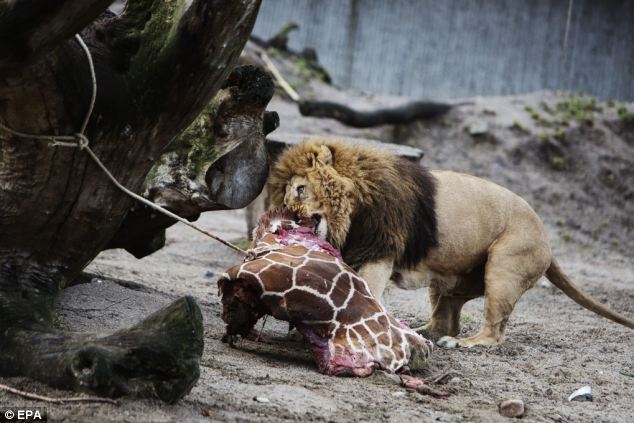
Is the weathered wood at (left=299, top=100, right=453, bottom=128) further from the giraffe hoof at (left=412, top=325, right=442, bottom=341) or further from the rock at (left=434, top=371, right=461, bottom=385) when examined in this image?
the rock at (left=434, top=371, right=461, bottom=385)

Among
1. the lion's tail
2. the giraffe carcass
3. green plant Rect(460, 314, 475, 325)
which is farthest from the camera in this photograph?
green plant Rect(460, 314, 475, 325)

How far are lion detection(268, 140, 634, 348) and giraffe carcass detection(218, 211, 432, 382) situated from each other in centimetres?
84

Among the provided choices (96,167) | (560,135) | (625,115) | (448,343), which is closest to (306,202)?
(448,343)

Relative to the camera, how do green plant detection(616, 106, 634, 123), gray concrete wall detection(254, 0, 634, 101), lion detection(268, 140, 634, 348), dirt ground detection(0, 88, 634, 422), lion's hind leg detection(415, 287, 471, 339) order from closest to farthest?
dirt ground detection(0, 88, 634, 422) → lion detection(268, 140, 634, 348) → lion's hind leg detection(415, 287, 471, 339) → green plant detection(616, 106, 634, 123) → gray concrete wall detection(254, 0, 634, 101)

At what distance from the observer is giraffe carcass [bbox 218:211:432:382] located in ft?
13.4

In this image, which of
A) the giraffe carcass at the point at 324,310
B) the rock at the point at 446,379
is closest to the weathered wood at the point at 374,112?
the giraffe carcass at the point at 324,310

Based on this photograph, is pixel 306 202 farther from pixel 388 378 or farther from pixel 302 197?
pixel 388 378

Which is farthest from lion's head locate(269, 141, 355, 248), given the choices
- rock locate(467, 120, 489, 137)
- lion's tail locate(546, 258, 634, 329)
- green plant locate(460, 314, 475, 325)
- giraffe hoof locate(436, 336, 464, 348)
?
rock locate(467, 120, 489, 137)

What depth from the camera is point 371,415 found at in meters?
3.35

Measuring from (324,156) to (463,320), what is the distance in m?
2.39

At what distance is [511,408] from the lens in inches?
144

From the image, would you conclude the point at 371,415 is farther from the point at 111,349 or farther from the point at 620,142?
the point at 620,142

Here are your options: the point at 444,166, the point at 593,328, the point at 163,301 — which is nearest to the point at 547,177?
the point at 444,166

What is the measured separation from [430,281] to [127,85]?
2.98 m
